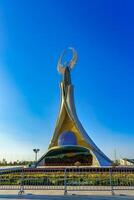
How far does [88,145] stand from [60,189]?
2351cm

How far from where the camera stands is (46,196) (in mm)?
9055

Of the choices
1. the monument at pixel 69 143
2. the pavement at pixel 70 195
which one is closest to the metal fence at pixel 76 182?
the pavement at pixel 70 195

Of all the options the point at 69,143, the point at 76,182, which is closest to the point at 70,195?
the point at 76,182

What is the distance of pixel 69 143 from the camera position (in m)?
34.2

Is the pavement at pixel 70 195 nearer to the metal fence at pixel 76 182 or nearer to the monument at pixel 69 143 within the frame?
the metal fence at pixel 76 182

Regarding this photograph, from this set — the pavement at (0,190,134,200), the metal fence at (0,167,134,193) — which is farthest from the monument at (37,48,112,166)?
the pavement at (0,190,134,200)

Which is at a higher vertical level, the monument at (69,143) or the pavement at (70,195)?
the monument at (69,143)

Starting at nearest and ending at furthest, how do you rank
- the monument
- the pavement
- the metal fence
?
the pavement → the metal fence → the monument

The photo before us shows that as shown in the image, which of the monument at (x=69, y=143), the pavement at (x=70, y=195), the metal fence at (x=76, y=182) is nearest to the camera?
the pavement at (x=70, y=195)

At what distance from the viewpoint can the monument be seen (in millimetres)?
32875

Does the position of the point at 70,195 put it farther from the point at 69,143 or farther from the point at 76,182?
the point at 69,143

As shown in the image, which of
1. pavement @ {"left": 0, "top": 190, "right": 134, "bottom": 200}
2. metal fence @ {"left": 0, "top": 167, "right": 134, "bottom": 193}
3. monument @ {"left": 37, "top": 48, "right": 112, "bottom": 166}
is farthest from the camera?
monument @ {"left": 37, "top": 48, "right": 112, "bottom": 166}

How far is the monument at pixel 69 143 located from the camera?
32.9m

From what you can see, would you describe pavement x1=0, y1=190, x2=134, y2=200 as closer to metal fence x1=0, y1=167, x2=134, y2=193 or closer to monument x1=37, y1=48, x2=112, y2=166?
metal fence x1=0, y1=167, x2=134, y2=193
